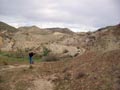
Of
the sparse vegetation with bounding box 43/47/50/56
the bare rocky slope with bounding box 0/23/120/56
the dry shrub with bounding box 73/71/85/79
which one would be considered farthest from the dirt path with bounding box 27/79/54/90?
the sparse vegetation with bounding box 43/47/50/56

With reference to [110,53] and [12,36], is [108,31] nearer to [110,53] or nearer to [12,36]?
[110,53]

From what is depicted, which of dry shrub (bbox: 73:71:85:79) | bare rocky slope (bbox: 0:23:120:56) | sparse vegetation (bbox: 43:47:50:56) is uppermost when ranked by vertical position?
bare rocky slope (bbox: 0:23:120:56)

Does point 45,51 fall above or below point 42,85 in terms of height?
above

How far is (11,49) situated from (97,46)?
26.3 meters

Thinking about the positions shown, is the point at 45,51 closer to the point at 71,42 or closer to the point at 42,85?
the point at 71,42

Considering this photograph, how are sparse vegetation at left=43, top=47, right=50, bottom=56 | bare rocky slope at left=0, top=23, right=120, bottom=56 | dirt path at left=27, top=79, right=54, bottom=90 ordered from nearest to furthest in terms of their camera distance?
1. dirt path at left=27, top=79, right=54, bottom=90
2. bare rocky slope at left=0, top=23, right=120, bottom=56
3. sparse vegetation at left=43, top=47, right=50, bottom=56

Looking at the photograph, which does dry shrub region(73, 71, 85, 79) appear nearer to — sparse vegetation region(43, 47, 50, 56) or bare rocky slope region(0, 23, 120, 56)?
bare rocky slope region(0, 23, 120, 56)

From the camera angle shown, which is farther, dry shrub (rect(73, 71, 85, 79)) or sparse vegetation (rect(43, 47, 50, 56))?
sparse vegetation (rect(43, 47, 50, 56))

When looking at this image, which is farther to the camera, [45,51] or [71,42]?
[71,42]

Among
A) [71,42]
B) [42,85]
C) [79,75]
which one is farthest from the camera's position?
[71,42]

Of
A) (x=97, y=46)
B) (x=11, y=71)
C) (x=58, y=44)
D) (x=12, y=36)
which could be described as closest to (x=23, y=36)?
(x=12, y=36)

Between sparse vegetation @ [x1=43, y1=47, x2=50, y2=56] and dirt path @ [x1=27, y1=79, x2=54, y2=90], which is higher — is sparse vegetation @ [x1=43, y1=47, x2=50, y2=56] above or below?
above

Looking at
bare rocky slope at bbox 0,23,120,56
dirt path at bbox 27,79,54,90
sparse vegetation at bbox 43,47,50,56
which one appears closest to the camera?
dirt path at bbox 27,79,54,90

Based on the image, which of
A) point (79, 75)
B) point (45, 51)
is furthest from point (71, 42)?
point (79, 75)
